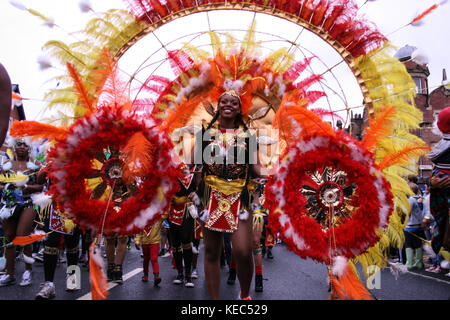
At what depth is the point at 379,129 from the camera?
3.49 m

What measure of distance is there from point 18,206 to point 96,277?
10.7ft

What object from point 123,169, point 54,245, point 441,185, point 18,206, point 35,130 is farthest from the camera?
point 18,206

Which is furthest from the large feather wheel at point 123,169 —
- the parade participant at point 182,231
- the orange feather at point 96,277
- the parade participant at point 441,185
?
the parade participant at point 441,185

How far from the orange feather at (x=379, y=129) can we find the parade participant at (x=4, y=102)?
9.89ft

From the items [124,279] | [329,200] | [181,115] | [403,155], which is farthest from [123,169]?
[124,279]

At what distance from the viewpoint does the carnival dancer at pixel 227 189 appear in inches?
133

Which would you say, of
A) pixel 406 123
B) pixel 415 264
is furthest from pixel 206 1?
pixel 415 264

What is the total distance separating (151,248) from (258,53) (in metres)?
3.45

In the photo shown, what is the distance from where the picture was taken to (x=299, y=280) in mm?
5930

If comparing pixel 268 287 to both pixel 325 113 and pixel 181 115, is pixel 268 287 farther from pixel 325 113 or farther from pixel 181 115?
pixel 181 115

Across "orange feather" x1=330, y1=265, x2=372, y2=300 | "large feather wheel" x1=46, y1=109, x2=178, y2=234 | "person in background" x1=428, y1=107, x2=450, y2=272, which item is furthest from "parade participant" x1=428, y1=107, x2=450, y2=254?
"large feather wheel" x1=46, y1=109, x2=178, y2=234

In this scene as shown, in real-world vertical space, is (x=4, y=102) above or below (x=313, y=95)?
below

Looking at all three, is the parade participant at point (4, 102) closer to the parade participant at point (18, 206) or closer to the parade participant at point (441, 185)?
the parade participant at point (18, 206)

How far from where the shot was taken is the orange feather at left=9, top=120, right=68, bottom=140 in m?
3.28
